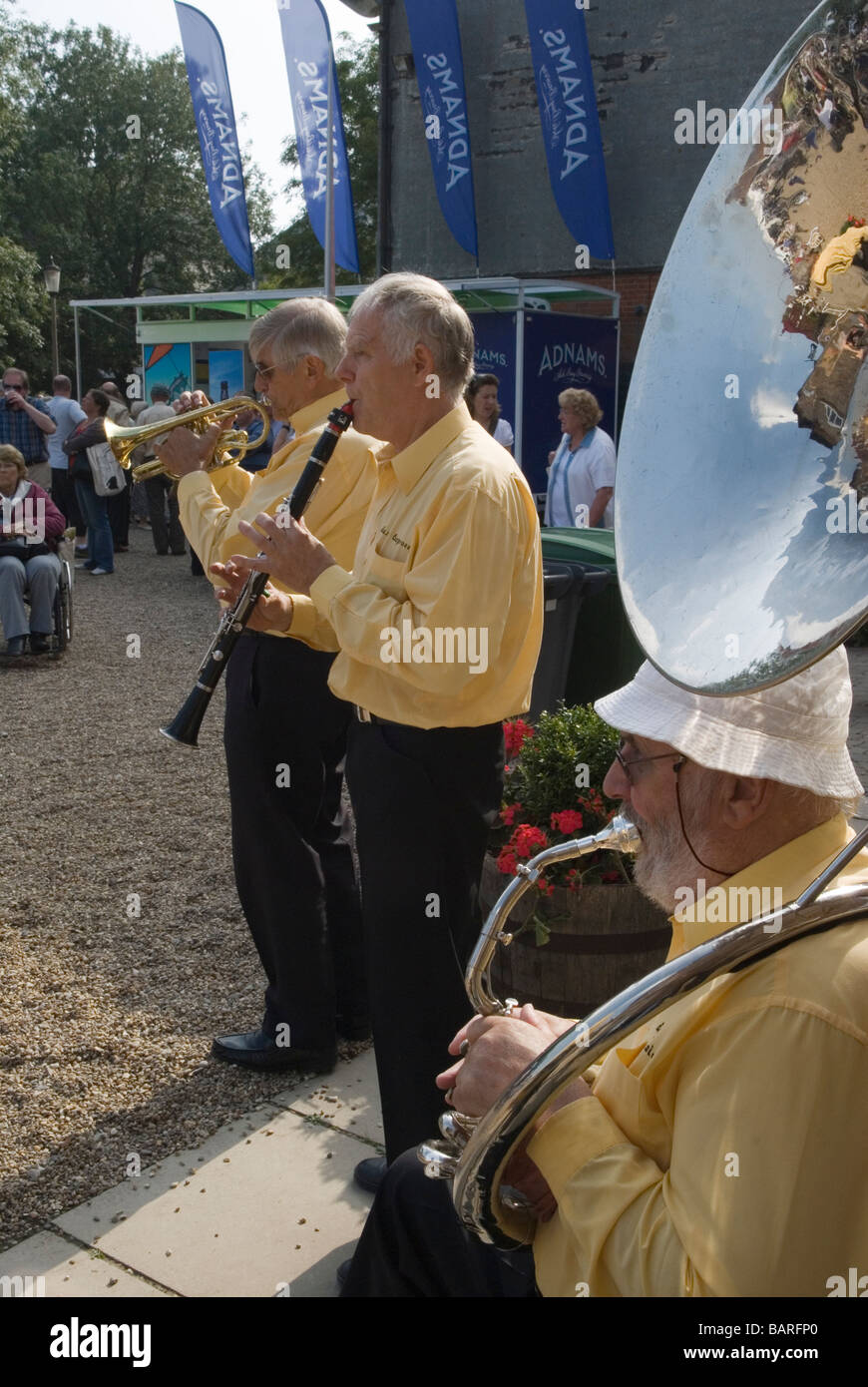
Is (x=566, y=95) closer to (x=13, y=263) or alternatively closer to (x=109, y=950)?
(x=109, y=950)

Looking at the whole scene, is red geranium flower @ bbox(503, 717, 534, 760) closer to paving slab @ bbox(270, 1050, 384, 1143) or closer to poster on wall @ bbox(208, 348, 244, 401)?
paving slab @ bbox(270, 1050, 384, 1143)

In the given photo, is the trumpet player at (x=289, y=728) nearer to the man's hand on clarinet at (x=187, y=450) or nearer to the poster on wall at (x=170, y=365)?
the man's hand on clarinet at (x=187, y=450)

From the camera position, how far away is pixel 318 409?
11.1 ft

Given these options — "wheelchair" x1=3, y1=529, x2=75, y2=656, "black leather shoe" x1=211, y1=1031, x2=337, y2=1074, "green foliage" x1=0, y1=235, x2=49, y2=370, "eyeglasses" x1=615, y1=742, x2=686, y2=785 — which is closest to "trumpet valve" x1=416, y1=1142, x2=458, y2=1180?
"eyeglasses" x1=615, y1=742, x2=686, y2=785

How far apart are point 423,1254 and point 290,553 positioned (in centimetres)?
147

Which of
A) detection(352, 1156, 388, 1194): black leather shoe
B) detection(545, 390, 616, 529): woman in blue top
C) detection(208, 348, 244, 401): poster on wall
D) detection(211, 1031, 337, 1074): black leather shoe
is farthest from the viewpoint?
detection(208, 348, 244, 401): poster on wall

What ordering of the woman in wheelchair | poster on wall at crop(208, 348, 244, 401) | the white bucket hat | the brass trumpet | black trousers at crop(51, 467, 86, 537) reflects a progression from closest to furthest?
the white bucket hat
the brass trumpet
the woman in wheelchair
black trousers at crop(51, 467, 86, 537)
poster on wall at crop(208, 348, 244, 401)

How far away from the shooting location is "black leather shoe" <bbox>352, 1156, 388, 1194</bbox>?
2.89m

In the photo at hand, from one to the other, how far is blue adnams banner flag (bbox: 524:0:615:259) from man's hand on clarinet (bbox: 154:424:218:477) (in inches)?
481

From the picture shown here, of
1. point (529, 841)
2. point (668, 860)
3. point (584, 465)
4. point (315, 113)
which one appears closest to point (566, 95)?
point (315, 113)

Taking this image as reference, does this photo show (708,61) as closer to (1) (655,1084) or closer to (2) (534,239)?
(2) (534,239)

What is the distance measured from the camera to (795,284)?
1.51 m

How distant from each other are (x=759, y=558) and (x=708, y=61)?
58.0 ft

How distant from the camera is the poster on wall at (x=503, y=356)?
1345 cm
